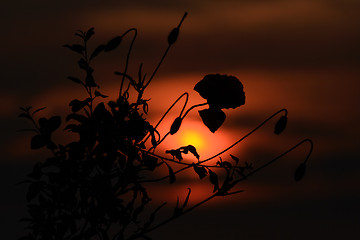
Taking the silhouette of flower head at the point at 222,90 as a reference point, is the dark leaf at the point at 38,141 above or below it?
above

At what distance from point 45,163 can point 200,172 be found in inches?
37.3

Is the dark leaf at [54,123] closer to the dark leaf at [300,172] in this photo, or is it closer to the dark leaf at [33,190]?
the dark leaf at [33,190]

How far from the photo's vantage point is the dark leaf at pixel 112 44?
297cm

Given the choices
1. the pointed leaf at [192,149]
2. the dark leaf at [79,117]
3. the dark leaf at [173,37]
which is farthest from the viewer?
A: the pointed leaf at [192,149]

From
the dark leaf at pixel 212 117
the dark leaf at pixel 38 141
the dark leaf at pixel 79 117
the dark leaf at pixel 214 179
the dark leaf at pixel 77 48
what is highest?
the dark leaf at pixel 77 48

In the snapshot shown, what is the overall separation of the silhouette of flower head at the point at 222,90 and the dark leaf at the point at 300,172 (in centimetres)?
48

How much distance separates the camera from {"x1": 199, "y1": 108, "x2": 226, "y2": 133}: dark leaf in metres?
3.16

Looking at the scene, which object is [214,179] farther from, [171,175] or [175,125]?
[175,125]

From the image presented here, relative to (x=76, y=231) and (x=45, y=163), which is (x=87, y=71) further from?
(x=76, y=231)

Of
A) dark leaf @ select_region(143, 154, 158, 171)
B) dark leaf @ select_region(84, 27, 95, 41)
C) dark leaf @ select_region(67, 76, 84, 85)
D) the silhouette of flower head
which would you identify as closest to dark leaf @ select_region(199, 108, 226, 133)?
the silhouette of flower head

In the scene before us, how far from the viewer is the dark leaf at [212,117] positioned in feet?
10.4

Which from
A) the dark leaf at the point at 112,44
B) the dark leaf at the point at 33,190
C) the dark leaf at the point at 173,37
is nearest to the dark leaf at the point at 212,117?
the dark leaf at the point at 173,37

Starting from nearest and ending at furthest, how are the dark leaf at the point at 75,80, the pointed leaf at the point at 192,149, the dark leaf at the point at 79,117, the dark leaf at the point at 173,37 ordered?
the dark leaf at the point at 173,37, the dark leaf at the point at 79,117, the dark leaf at the point at 75,80, the pointed leaf at the point at 192,149

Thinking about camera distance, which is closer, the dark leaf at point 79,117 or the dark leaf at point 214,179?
the dark leaf at point 79,117
